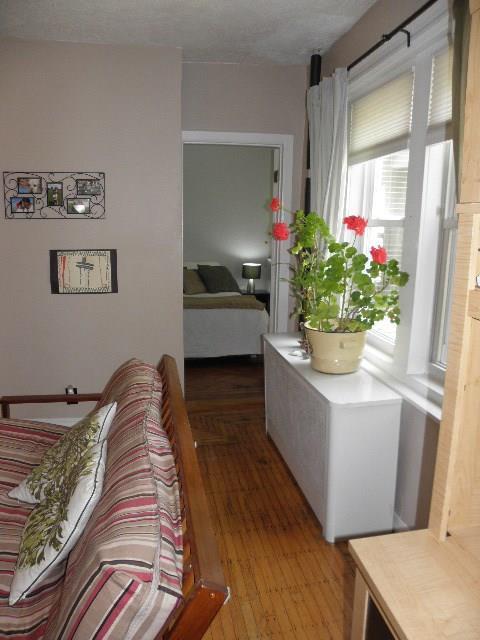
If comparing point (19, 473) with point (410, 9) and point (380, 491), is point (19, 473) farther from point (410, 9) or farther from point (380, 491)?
point (410, 9)

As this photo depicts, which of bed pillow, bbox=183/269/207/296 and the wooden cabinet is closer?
the wooden cabinet

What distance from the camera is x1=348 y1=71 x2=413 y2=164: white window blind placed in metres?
2.43

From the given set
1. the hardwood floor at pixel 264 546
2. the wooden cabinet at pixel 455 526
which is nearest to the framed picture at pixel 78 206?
the hardwood floor at pixel 264 546

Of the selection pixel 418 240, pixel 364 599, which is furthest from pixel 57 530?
pixel 418 240

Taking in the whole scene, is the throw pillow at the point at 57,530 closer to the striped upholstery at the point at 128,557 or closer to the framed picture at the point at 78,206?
the striped upholstery at the point at 128,557

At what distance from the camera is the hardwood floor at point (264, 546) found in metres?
1.89

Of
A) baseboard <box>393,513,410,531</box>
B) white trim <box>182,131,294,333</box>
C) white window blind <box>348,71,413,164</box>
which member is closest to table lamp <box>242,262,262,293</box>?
white trim <box>182,131,294,333</box>

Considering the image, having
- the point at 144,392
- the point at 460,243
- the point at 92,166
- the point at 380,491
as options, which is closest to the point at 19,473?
the point at 144,392

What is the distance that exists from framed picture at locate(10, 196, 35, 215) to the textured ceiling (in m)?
0.97

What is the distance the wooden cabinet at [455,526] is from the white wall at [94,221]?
8.46ft

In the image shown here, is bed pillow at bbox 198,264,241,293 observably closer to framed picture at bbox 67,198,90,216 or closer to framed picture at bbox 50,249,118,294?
framed picture at bbox 50,249,118,294

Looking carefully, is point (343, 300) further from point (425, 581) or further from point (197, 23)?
point (197, 23)

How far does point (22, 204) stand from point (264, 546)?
2559mm

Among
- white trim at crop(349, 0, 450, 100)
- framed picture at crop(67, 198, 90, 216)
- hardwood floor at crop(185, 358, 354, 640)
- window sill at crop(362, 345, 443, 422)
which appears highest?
white trim at crop(349, 0, 450, 100)
